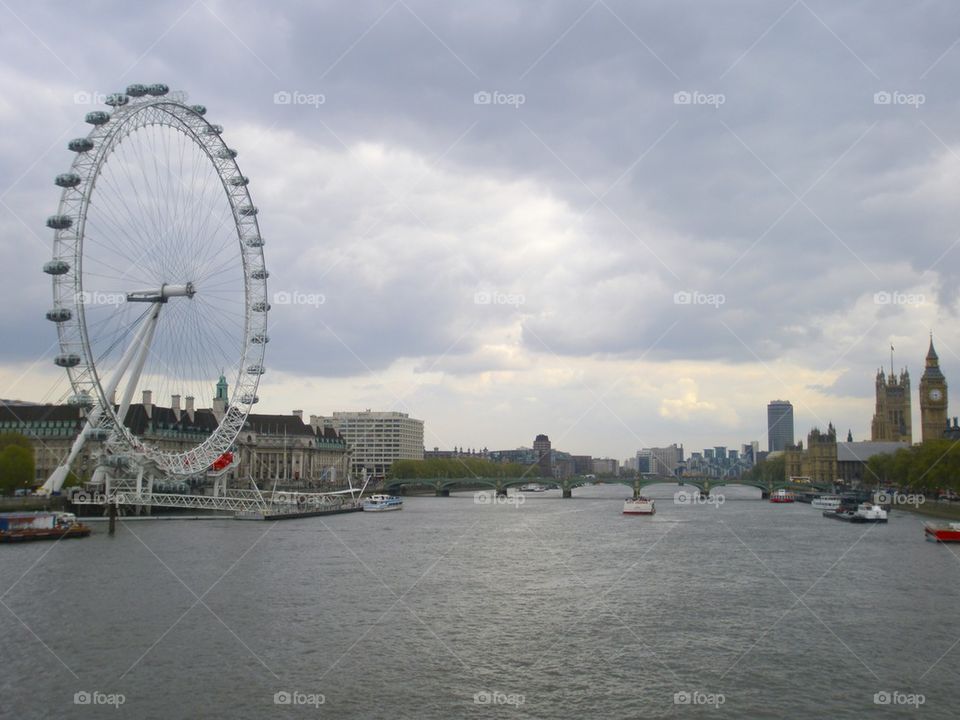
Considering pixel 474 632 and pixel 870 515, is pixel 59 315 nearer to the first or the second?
pixel 474 632

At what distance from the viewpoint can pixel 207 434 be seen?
348 ft

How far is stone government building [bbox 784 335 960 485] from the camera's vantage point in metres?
143

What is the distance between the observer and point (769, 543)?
48312 millimetres

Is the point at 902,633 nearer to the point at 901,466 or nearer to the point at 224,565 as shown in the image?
the point at 224,565

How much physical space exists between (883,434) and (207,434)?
444ft

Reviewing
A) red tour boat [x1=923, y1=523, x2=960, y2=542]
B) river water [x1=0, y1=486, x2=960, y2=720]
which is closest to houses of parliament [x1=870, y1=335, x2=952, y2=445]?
red tour boat [x1=923, y1=523, x2=960, y2=542]

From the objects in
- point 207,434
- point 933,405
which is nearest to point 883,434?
point 933,405

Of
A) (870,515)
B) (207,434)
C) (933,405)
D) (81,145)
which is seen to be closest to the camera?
(81,145)

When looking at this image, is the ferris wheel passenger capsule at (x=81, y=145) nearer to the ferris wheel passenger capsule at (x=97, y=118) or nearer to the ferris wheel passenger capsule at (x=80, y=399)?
the ferris wheel passenger capsule at (x=97, y=118)

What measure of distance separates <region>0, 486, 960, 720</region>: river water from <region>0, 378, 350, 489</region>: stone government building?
85.0 ft

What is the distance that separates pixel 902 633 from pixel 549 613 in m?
9.42

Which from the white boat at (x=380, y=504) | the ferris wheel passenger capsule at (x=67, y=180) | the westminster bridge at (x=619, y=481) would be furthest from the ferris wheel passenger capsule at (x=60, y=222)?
the westminster bridge at (x=619, y=481)

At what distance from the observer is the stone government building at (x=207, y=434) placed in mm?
89688

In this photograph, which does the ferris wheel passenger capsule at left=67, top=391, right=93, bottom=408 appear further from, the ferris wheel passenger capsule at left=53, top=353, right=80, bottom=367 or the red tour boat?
the red tour boat
